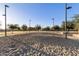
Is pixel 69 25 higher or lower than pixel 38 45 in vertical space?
higher

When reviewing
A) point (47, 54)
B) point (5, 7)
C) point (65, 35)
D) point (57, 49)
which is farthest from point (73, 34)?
point (5, 7)

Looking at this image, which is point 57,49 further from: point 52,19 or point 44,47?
point 52,19

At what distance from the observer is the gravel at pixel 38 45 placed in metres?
3.65

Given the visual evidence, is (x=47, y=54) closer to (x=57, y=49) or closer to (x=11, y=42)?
(x=57, y=49)

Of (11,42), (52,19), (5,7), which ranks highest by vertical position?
(5,7)

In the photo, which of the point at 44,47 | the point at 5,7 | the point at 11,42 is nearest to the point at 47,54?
the point at 44,47

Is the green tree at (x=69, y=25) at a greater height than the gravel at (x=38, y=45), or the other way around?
the green tree at (x=69, y=25)

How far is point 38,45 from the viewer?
3.73 m

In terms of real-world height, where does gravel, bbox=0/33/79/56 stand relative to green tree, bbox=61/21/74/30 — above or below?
below

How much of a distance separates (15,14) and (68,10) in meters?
1.20

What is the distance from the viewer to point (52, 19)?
3.70m

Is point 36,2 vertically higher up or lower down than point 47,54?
higher up

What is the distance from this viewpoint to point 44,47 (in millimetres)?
3705

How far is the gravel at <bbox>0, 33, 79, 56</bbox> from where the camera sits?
12.0 ft
